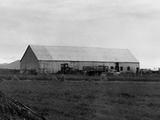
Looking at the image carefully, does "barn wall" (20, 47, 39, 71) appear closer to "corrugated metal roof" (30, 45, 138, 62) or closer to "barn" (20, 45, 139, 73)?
"barn" (20, 45, 139, 73)

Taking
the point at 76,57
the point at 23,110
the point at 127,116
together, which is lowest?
the point at 127,116

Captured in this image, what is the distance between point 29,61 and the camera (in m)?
74.4

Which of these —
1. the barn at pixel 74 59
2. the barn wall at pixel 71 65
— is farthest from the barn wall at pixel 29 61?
the barn wall at pixel 71 65

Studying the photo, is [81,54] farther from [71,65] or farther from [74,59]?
[71,65]

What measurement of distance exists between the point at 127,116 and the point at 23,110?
7.37 metres

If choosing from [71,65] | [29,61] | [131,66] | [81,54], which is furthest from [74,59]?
[131,66]

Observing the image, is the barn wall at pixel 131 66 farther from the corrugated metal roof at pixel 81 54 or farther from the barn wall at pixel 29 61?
the barn wall at pixel 29 61

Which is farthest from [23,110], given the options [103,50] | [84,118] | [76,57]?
[103,50]

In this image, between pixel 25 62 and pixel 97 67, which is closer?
pixel 97 67

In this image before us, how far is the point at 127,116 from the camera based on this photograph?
12.6m

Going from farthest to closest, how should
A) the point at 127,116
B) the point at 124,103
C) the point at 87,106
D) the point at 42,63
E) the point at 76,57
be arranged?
the point at 76,57 < the point at 42,63 < the point at 124,103 < the point at 87,106 < the point at 127,116

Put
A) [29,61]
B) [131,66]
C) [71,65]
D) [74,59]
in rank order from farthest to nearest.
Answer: [131,66] → [74,59] → [29,61] → [71,65]

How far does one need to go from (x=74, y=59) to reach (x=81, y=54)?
364 centimetres

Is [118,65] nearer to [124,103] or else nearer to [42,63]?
[42,63]
